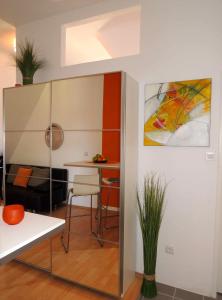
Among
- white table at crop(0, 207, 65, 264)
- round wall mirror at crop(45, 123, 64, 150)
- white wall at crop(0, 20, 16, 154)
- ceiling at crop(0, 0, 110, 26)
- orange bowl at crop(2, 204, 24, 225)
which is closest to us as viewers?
white table at crop(0, 207, 65, 264)

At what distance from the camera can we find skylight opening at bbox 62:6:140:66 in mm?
2790

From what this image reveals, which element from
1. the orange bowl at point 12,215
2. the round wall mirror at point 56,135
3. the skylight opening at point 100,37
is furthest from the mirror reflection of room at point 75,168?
the orange bowl at point 12,215

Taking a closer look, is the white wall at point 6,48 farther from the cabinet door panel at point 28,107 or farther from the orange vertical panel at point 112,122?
the orange vertical panel at point 112,122

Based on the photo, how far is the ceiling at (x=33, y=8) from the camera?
2.44 metres

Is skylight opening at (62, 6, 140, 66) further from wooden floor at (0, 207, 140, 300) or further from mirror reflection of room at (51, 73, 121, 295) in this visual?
Result: wooden floor at (0, 207, 140, 300)

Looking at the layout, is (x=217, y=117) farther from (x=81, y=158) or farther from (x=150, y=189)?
(x=81, y=158)

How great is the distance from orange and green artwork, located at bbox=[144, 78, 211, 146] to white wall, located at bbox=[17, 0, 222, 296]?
0.20 feet

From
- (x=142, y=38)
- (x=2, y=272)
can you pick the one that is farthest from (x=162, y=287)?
(x=142, y=38)

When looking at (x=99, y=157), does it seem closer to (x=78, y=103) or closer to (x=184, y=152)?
(x=78, y=103)

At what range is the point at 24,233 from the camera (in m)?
1.08

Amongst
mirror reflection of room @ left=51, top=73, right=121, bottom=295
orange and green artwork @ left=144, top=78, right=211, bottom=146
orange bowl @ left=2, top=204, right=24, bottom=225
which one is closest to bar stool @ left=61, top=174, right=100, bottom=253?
mirror reflection of room @ left=51, top=73, right=121, bottom=295

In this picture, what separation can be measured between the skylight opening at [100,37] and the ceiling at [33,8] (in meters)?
0.18

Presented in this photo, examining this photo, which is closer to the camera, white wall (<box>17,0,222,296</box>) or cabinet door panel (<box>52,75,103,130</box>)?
white wall (<box>17,0,222,296</box>)

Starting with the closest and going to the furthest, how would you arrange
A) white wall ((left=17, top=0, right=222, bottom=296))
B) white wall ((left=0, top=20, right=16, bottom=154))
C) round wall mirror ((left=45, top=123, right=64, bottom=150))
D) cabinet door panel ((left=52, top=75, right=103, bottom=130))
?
1. white wall ((left=17, top=0, right=222, bottom=296))
2. cabinet door panel ((left=52, top=75, right=103, bottom=130))
3. round wall mirror ((left=45, top=123, right=64, bottom=150))
4. white wall ((left=0, top=20, right=16, bottom=154))
